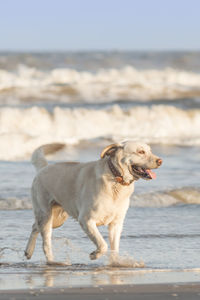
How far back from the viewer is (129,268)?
525 cm

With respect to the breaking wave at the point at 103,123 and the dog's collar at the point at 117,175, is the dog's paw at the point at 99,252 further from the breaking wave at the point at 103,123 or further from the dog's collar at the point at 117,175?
the breaking wave at the point at 103,123

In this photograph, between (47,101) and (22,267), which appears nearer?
(22,267)

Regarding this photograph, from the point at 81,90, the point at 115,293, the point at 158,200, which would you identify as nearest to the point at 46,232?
the point at 115,293

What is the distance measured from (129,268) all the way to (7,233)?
173 centimetres

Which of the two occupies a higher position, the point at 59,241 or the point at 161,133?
the point at 59,241

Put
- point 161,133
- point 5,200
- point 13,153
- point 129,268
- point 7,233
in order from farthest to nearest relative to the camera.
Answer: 1. point 161,133
2. point 13,153
3. point 5,200
4. point 7,233
5. point 129,268

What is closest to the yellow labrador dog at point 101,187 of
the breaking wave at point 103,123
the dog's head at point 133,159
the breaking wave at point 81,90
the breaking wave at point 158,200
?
the dog's head at point 133,159

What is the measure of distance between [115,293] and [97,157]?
26.4 feet

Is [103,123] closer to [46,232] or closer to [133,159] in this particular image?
[46,232]

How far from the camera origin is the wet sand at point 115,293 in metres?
4.09

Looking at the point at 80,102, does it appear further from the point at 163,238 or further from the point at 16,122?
the point at 163,238

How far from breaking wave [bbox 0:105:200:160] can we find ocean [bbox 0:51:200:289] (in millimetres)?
26

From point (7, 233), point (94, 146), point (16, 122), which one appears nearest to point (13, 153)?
point (94, 146)

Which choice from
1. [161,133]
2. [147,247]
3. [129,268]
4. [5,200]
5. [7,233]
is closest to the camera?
[129,268]
